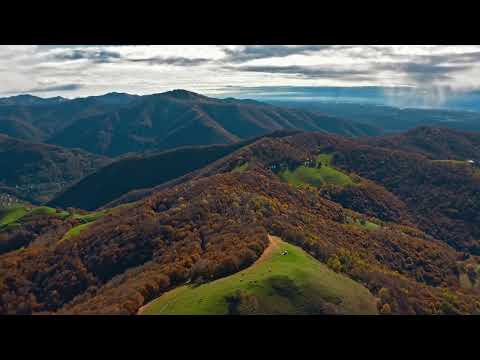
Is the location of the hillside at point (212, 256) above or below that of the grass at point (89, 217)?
above

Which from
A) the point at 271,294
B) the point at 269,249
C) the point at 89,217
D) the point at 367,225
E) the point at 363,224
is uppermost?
the point at 271,294

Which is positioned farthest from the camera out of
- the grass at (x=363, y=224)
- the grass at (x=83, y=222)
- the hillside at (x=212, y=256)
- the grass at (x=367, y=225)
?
the grass at (x=367, y=225)

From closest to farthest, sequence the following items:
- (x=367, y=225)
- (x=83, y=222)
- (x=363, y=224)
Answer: (x=83, y=222)
(x=363, y=224)
(x=367, y=225)

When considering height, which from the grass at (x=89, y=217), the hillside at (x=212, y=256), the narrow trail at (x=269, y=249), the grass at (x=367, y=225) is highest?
the narrow trail at (x=269, y=249)

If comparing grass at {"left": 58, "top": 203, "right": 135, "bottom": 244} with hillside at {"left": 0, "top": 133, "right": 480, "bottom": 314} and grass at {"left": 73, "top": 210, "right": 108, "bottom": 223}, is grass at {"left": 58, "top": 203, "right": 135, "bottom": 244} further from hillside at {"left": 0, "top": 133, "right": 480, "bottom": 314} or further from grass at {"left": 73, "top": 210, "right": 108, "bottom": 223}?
hillside at {"left": 0, "top": 133, "right": 480, "bottom": 314}

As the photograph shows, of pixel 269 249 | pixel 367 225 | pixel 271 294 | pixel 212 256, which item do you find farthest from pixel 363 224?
pixel 271 294

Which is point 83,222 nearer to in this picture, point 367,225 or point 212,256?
point 212,256

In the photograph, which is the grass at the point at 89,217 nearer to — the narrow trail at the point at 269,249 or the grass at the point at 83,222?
the grass at the point at 83,222

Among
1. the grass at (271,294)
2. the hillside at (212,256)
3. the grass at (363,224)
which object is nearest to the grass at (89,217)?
the hillside at (212,256)

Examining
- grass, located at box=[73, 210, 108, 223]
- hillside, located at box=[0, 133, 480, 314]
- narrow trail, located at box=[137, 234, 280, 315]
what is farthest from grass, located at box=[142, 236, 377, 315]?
grass, located at box=[73, 210, 108, 223]
